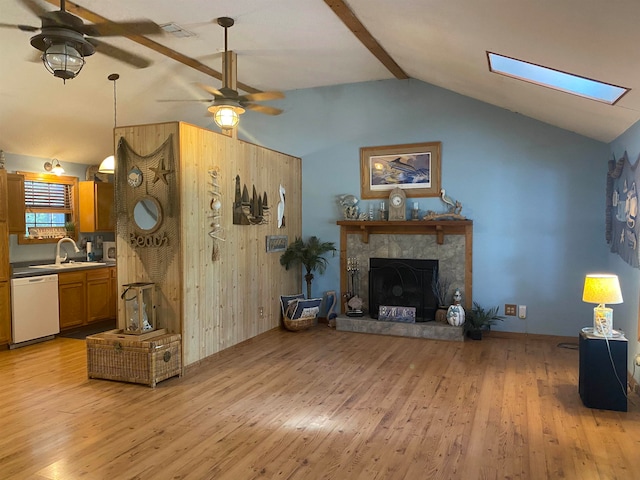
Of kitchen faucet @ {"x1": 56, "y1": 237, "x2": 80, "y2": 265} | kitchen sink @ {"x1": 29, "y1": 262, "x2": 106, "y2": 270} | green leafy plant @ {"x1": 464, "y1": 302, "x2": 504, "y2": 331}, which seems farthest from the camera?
kitchen faucet @ {"x1": 56, "y1": 237, "x2": 80, "y2": 265}

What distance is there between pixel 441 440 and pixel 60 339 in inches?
193

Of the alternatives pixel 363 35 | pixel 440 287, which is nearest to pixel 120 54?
pixel 363 35

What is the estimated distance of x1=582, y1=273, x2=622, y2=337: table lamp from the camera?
3609 mm

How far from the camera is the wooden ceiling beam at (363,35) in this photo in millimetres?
3967

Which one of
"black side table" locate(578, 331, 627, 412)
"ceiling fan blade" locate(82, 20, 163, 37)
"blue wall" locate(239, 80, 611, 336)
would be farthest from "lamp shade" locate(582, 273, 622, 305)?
"ceiling fan blade" locate(82, 20, 163, 37)

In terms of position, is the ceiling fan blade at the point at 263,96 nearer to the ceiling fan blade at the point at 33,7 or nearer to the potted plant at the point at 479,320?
the ceiling fan blade at the point at 33,7

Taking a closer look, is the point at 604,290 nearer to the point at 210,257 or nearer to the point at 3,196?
the point at 210,257

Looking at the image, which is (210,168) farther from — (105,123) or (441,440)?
(441,440)

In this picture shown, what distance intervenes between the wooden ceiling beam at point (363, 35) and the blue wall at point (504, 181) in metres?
0.49

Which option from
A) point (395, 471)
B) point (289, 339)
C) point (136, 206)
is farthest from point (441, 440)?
point (136, 206)

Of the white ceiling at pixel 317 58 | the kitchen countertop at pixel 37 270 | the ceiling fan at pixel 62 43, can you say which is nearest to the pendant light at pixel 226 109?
the white ceiling at pixel 317 58

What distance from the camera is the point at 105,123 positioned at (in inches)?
248

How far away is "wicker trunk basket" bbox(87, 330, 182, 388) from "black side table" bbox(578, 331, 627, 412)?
3388 mm

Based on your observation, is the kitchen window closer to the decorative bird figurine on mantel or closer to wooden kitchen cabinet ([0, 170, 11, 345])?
wooden kitchen cabinet ([0, 170, 11, 345])
